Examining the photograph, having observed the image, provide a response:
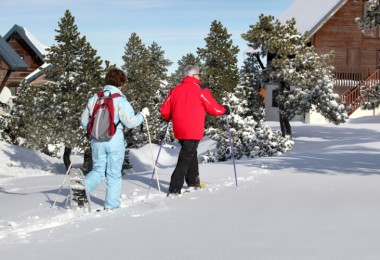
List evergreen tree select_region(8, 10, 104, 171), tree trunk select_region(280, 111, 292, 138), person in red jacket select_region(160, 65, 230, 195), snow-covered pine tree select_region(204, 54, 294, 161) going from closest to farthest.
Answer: person in red jacket select_region(160, 65, 230, 195) < snow-covered pine tree select_region(204, 54, 294, 161) < tree trunk select_region(280, 111, 292, 138) < evergreen tree select_region(8, 10, 104, 171)

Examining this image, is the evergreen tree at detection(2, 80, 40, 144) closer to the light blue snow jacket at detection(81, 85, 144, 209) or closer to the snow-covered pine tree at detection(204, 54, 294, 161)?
the snow-covered pine tree at detection(204, 54, 294, 161)

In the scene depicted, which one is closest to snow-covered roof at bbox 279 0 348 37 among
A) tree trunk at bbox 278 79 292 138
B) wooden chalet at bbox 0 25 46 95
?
tree trunk at bbox 278 79 292 138

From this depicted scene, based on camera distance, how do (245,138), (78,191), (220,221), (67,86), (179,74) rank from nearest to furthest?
(220,221), (78,191), (245,138), (67,86), (179,74)

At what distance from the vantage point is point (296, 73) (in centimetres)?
A: 2794

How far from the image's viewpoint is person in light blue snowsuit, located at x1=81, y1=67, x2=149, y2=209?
24.0 feet

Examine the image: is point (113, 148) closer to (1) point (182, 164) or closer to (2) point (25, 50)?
(1) point (182, 164)

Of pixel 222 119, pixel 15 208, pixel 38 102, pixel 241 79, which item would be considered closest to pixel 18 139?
pixel 38 102

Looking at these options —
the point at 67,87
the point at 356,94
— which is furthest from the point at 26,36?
the point at 356,94

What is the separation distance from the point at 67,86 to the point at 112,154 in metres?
23.4

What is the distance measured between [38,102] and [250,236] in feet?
86.0

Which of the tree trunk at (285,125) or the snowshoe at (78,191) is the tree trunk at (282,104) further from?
the snowshoe at (78,191)

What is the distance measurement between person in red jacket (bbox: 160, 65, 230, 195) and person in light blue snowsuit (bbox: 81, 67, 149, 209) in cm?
108

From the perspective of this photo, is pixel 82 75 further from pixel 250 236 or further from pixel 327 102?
pixel 250 236

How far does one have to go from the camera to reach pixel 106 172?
7.52m
